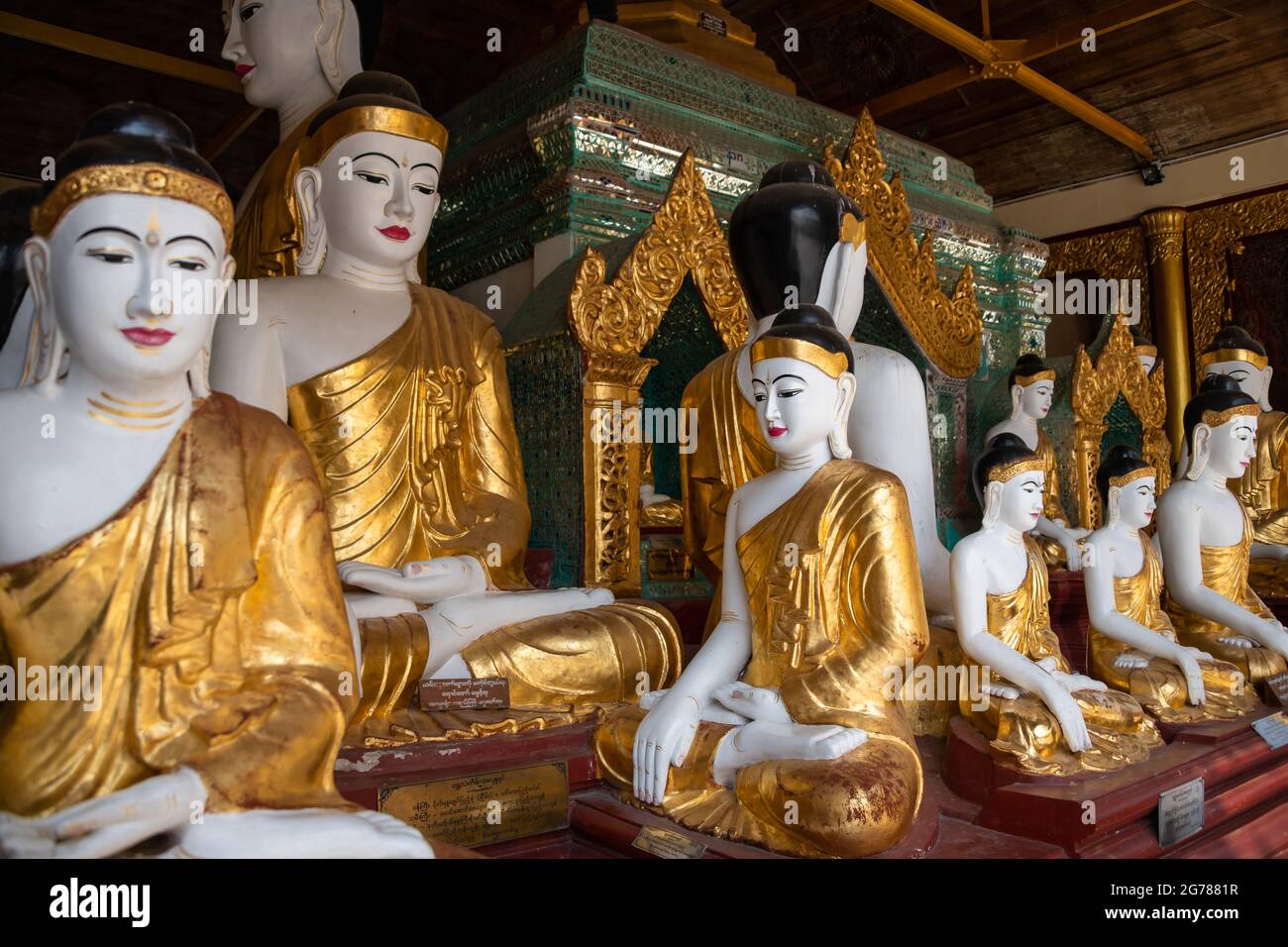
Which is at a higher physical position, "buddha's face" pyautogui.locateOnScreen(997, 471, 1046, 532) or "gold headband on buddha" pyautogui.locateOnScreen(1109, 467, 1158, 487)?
"gold headband on buddha" pyautogui.locateOnScreen(1109, 467, 1158, 487)

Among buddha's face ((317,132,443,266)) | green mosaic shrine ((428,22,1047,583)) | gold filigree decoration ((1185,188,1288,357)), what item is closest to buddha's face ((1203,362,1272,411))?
green mosaic shrine ((428,22,1047,583))

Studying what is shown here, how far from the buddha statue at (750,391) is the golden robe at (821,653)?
62 cm

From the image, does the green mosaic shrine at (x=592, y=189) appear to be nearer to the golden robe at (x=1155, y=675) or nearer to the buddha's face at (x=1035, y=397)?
the buddha's face at (x=1035, y=397)

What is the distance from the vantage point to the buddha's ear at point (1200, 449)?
13.4ft

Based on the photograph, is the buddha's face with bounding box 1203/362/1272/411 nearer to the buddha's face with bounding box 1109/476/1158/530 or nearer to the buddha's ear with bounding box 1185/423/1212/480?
the buddha's ear with bounding box 1185/423/1212/480

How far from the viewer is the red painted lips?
158cm

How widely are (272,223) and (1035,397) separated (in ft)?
11.6

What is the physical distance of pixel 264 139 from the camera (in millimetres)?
7418

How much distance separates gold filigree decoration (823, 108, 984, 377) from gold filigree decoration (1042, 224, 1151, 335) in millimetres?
3740

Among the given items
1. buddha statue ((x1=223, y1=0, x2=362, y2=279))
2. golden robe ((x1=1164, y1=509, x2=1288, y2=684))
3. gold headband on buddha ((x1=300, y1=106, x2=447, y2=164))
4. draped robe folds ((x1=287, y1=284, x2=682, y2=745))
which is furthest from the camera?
golden robe ((x1=1164, y1=509, x2=1288, y2=684))

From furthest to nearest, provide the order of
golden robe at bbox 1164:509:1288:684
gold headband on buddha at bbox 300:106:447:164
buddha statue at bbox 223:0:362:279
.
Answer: golden robe at bbox 1164:509:1288:684 < buddha statue at bbox 223:0:362:279 < gold headband on buddha at bbox 300:106:447:164

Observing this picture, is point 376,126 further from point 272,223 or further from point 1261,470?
point 1261,470

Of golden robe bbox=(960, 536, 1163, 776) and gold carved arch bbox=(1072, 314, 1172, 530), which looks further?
gold carved arch bbox=(1072, 314, 1172, 530)

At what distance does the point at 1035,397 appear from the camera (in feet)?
17.1
